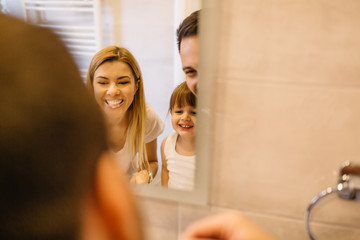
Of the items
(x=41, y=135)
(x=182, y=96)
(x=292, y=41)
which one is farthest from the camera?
(x=182, y=96)

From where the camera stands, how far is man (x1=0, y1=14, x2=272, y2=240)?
174 millimetres

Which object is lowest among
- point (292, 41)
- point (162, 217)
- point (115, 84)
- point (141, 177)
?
point (162, 217)

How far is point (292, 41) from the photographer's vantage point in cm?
64

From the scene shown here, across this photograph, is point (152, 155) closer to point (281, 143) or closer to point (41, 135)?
point (281, 143)

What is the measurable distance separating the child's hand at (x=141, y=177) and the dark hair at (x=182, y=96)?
0.65 feet

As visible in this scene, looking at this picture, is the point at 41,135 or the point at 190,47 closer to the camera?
the point at 41,135

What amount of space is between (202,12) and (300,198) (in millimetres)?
475

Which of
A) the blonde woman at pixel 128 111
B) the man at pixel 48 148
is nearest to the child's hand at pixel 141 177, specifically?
the blonde woman at pixel 128 111

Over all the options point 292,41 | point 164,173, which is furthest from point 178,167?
point 292,41

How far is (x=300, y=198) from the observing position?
0.72 m

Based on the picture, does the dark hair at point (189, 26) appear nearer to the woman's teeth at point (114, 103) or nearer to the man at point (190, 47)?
the man at point (190, 47)

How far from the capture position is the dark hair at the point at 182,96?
0.73 m

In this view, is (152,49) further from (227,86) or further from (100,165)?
(100,165)

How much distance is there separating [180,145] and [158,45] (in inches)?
9.8
